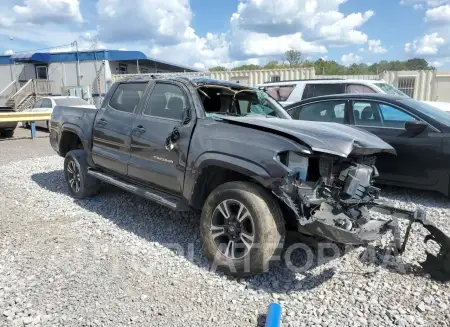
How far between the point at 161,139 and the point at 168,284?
162cm

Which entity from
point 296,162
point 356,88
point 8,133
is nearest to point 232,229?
point 296,162

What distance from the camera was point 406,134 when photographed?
5.47 metres

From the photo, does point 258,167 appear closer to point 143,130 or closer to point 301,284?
point 301,284

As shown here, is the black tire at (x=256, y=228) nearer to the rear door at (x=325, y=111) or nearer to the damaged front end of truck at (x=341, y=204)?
the damaged front end of truck at (x=341, y=204)

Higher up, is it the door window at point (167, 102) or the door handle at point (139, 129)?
the door window at point (167, 102)

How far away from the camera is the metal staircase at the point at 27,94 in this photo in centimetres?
2655

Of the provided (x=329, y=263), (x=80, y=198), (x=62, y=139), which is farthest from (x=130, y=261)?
(x=62, y=139)

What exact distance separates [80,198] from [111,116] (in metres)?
1.56

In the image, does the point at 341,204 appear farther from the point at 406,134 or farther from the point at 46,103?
the point at 46,103

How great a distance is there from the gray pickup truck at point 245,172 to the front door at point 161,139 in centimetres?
1

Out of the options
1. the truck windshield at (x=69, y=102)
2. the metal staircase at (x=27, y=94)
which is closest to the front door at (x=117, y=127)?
the truck windshield at (x=69, y=102)

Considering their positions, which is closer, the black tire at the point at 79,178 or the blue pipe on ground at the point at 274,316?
the blue pipe on ground at the point at 274,316

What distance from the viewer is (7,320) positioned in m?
2.84

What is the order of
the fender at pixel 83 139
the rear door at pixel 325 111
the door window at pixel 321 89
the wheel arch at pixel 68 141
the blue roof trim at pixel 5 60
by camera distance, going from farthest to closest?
the blue roof trim at pixel 5 60 → the door window at pixel 321 89 → the rear door at pixel 325 111 → the wheel arch at pixel 68 141 → the fender at pixel 83 139
